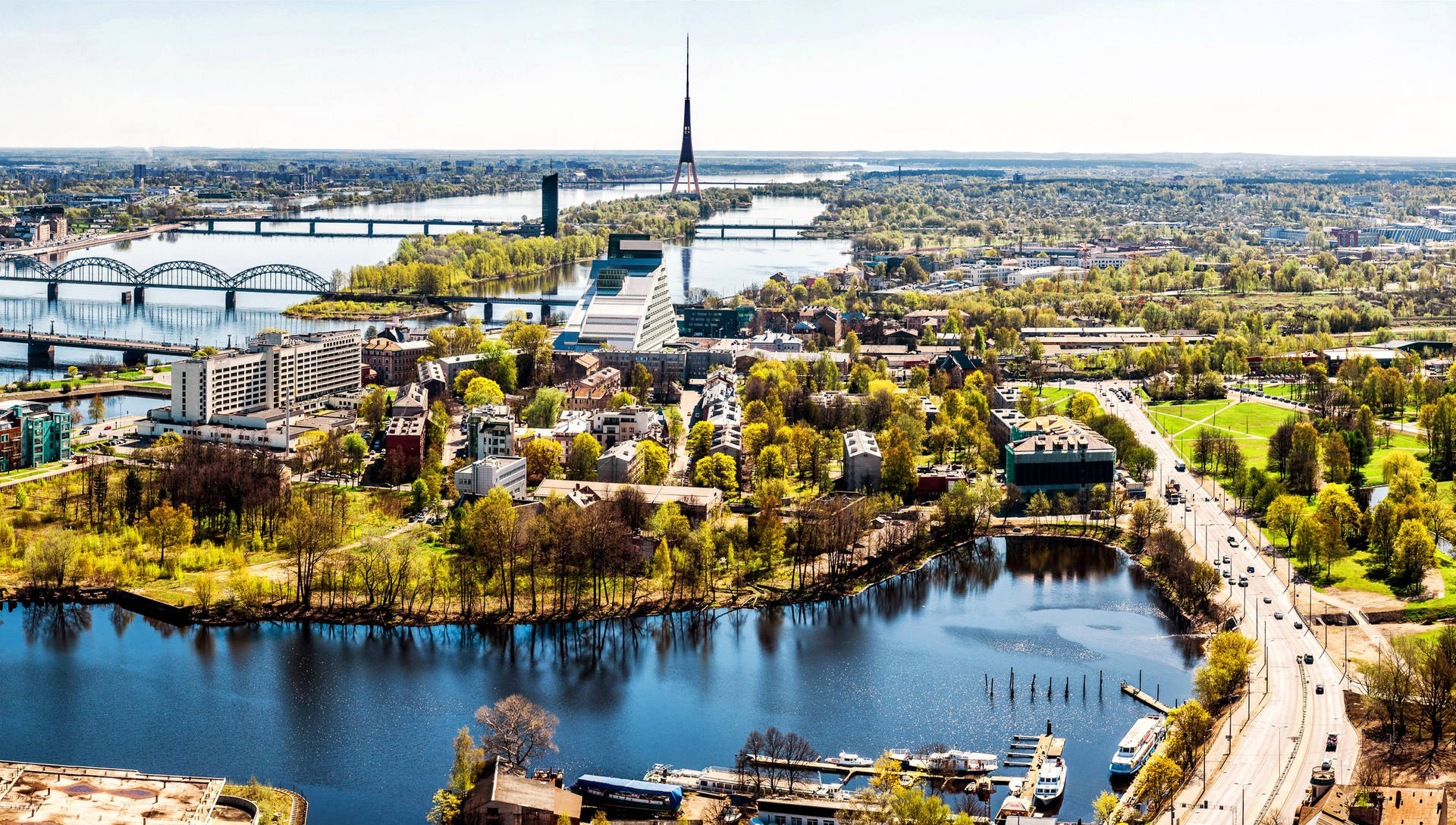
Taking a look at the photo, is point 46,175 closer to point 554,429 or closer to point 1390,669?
point 554,429

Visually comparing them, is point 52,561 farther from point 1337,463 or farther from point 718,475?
point 1337,463

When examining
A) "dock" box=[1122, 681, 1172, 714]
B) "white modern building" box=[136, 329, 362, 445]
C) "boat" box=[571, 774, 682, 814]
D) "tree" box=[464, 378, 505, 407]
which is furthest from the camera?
"tree" box=[464, 378, 505, 407]

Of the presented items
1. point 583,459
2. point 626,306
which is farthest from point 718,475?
point 626,306

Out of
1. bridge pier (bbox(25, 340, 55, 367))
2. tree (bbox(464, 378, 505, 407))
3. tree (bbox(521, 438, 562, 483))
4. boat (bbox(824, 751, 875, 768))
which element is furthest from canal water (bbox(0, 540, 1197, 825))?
bridge pier (bbox(25, 340, 55, 367))

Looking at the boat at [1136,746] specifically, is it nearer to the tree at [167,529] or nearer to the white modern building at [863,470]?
the white modern building at [863,470]

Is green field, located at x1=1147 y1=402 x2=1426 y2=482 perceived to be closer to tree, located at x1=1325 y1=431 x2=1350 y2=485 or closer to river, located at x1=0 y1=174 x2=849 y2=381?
tree, located at x1=1325 y1=431 x2=1350 y2=485

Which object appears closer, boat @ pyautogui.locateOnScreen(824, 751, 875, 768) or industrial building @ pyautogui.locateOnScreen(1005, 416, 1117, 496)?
boat @ pyautogui.locateOnScreen(824, 751, 875, 768)
